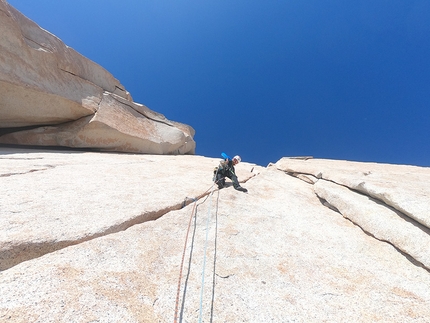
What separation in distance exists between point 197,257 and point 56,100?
1307cm

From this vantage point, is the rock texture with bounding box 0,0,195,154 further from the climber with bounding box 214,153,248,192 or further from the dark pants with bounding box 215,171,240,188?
the dark pants with bounding box 215,171,240,188

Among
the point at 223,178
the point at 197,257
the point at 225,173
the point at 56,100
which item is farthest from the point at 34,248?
the point at 56,100

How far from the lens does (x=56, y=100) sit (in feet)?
36.0

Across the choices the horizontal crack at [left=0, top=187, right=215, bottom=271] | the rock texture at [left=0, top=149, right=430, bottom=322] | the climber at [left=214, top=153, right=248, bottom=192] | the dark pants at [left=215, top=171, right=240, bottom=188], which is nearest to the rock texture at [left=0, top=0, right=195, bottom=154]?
the rock texture at [left=0, top=149, right=430, bottom=322]

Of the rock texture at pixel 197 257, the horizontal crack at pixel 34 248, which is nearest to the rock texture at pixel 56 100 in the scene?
the rock texture at pixel 197 257

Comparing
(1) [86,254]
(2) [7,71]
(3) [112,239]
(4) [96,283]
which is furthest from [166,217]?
(2) [7,71]

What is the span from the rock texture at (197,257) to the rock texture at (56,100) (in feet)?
22.6

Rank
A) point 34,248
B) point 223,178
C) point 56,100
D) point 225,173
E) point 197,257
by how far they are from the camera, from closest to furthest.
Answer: point 34,248 → point 197,257 → point 223,178 → point 225,173 → point 56,100

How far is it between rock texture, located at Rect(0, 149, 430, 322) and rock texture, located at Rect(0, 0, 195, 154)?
688 centimetres

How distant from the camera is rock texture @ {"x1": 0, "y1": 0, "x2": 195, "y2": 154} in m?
9.52

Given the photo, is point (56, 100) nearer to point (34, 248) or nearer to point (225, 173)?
point (225, 173)

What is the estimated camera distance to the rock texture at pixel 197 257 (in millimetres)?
2355

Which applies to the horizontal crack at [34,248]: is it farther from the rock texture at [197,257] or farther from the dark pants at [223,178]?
the dark pants at [223,178]

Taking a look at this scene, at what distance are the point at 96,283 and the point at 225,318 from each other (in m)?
1.76
